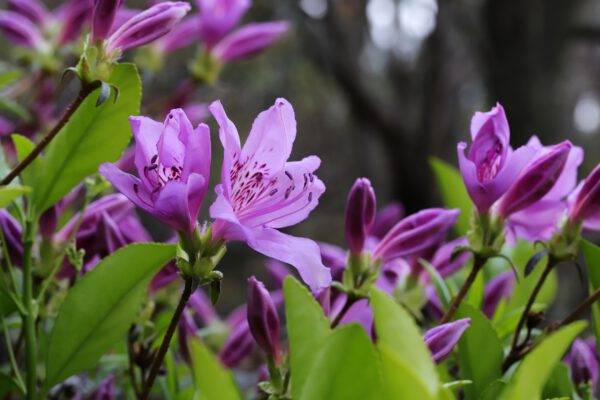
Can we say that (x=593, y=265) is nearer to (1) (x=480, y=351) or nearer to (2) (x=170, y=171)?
(1) (x=480, y=351)

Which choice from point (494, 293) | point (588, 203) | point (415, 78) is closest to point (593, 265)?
point (588, 203)

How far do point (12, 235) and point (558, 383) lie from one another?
43 cm

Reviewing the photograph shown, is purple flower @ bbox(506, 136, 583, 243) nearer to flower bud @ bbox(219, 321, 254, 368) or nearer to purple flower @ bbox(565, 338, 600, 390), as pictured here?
purple flower @ bbox(565, 338, 600, 390)

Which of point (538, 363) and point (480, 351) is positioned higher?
point (538, 363)

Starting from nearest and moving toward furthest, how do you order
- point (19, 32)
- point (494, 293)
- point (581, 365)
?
point (581, 365)
point (494, 293)
point (19, 32)

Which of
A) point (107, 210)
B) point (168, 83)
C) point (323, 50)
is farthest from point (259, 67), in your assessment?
point (107, 210)

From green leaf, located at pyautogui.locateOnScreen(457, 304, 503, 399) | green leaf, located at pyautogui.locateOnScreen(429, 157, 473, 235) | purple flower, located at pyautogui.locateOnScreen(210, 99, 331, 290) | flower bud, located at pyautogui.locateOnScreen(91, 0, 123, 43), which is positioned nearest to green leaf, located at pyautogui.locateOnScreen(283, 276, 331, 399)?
purple flower, located at pyautogui.locateOnScreen(210, 99, 331, 290)

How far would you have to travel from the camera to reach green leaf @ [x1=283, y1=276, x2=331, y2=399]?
49 cm

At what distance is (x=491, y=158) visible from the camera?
24.2 inches

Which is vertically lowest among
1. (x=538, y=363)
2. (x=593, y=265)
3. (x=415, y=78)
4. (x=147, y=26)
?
(x=415, y=78)

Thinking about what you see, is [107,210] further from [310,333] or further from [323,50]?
[323,50]

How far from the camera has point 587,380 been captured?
695 millimetres

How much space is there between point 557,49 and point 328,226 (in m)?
3.11

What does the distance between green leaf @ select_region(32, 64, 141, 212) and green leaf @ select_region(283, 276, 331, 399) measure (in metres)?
0.23
